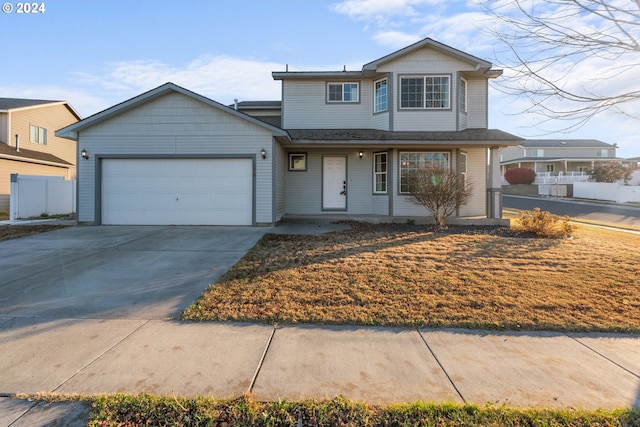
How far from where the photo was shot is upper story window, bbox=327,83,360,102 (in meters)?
14.2

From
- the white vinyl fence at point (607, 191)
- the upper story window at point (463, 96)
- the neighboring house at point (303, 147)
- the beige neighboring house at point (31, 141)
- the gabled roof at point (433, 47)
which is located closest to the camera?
the neighboring house at point (303, 147)

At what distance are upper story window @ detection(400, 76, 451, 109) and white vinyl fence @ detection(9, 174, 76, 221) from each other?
15.4m

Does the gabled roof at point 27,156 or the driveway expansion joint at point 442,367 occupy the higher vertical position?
the gabled roof at point 27,156

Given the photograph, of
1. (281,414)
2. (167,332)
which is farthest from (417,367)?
(167,332)

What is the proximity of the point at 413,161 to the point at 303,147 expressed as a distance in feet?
13.8

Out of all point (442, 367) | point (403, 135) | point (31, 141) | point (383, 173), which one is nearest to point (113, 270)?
point (442, 367)

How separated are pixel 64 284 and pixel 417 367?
5.49m

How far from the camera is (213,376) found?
3.04 metres

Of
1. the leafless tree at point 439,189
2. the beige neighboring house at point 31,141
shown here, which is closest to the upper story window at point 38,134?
the beige neighboring house at point 31,141

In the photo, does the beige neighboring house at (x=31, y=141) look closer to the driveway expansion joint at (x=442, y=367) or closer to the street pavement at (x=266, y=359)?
the street pavement at (x=266, y=359)

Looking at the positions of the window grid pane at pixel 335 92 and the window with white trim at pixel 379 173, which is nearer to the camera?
the window with white trim at pixel 379 173

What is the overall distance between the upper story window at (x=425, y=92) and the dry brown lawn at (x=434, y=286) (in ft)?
21.6

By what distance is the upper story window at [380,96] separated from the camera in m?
13.7

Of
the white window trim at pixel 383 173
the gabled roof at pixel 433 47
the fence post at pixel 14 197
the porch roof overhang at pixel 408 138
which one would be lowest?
the fence post at pixel 14 197
